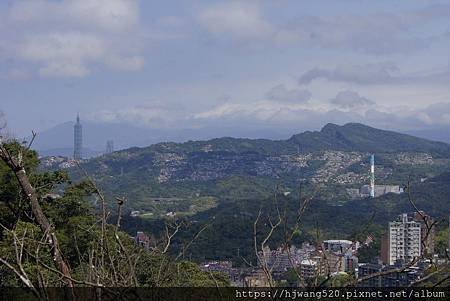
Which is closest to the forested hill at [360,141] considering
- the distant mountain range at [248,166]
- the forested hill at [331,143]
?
the forested hill at [331,143]

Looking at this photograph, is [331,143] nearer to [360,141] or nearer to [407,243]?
[360,141]

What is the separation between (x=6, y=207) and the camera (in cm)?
987

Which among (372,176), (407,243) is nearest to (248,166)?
(372,176)

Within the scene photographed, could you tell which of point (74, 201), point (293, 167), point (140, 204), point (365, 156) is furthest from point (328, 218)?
point (365, 156)

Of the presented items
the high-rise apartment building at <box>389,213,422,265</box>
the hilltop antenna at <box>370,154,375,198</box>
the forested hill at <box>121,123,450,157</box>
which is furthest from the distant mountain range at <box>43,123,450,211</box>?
the high-rise apartment building at <box>389,213,422,265</box>

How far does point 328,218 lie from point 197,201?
17.2 m

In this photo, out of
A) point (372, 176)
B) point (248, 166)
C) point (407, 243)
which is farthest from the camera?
point (248, 166)

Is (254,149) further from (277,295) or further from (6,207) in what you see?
(277,295)

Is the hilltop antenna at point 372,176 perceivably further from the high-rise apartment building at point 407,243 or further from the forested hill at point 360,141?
the high-rise apartment building at point 407,243

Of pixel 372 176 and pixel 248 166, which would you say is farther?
pixel 248 166

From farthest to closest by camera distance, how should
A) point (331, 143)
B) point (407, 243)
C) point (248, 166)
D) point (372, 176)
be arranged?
point (331, 143) → point (248, 166) → point (372, 176) → point (407, 243)

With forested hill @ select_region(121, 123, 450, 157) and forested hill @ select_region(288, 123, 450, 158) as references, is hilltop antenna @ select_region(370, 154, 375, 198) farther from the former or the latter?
forested hill @ select_region(288, 123, 450, 158)

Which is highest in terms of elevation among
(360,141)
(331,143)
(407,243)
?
(360,141)

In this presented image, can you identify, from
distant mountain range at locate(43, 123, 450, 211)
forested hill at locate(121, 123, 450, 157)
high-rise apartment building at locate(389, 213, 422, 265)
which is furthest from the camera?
forested hill at locate(121, 123, 450, 157)
